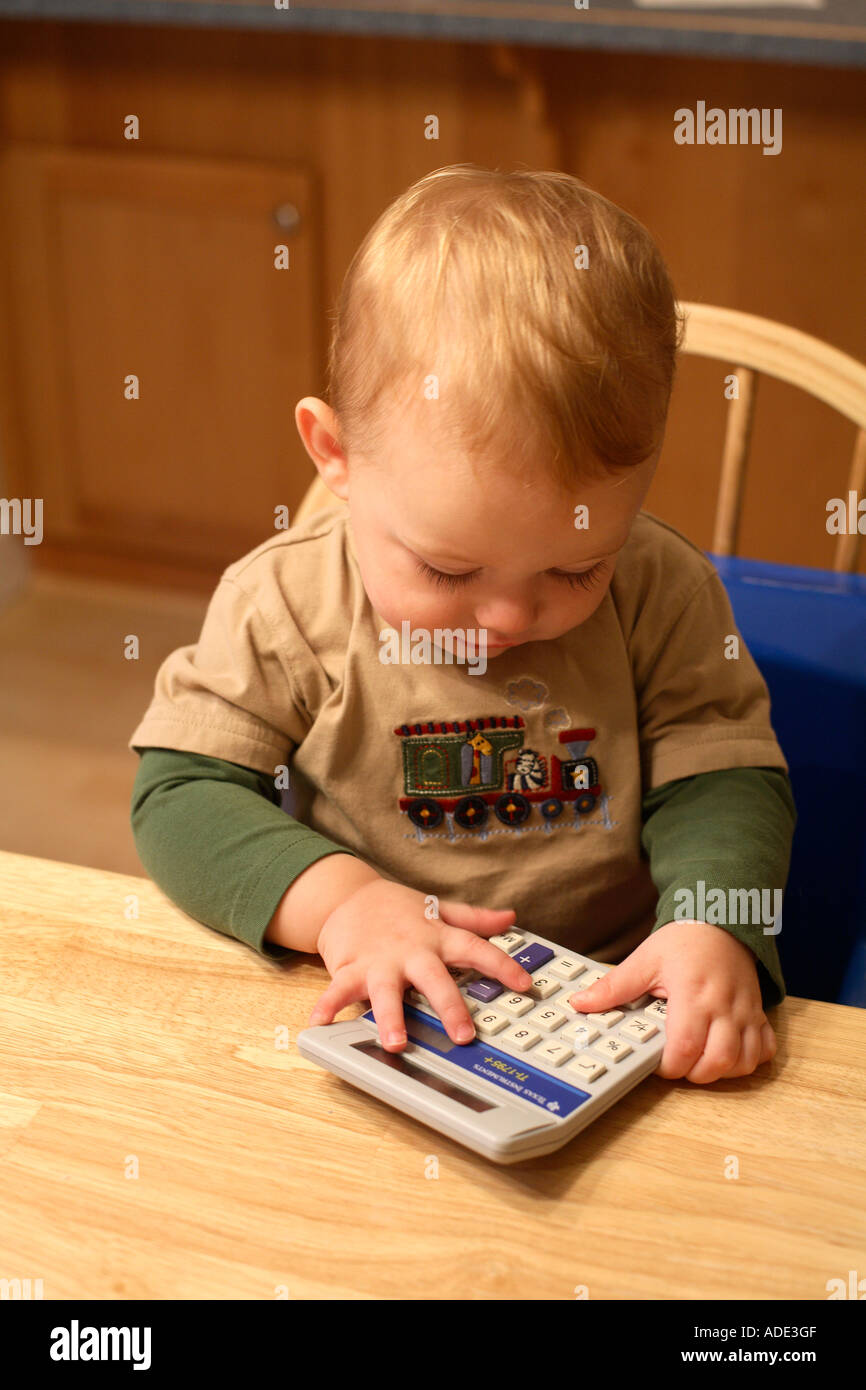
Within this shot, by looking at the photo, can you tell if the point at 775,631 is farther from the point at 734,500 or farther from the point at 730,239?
the point at 730,239

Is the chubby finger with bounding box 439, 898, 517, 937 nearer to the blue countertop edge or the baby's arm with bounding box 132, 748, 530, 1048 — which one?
the baby's arm with bounding box 132, 748, 530, 1048

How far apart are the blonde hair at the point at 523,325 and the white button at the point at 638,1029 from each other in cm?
22

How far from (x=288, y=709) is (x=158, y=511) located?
1525 mm

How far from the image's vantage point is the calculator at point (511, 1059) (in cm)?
44

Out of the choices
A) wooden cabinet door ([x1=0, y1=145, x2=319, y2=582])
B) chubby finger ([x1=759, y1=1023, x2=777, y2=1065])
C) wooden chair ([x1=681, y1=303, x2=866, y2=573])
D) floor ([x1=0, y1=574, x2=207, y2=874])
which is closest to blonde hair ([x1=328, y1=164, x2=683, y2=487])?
chubby finger ([x1=759, y1=1023, x2=777, y2=1065])

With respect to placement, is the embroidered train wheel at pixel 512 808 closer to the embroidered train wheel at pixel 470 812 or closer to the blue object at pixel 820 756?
the embroidered train wheel at pixel 470 812

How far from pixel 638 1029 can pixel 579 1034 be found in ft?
0.08

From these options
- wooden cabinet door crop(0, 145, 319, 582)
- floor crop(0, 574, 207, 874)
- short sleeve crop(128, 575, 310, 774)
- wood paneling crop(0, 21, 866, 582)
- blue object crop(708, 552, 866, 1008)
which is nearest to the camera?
short sleeve crop(128, 575, 310, 774)

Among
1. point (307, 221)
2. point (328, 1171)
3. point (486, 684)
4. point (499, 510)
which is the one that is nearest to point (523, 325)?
point (499, 510)

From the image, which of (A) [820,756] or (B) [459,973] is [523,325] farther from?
(A) [820,756]

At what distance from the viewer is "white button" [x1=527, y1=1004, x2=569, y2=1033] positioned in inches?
19.5

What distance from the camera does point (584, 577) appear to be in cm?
60

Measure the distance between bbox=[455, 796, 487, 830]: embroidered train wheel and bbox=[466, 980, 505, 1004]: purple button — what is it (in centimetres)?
18

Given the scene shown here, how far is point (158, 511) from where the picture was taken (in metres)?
2.12
